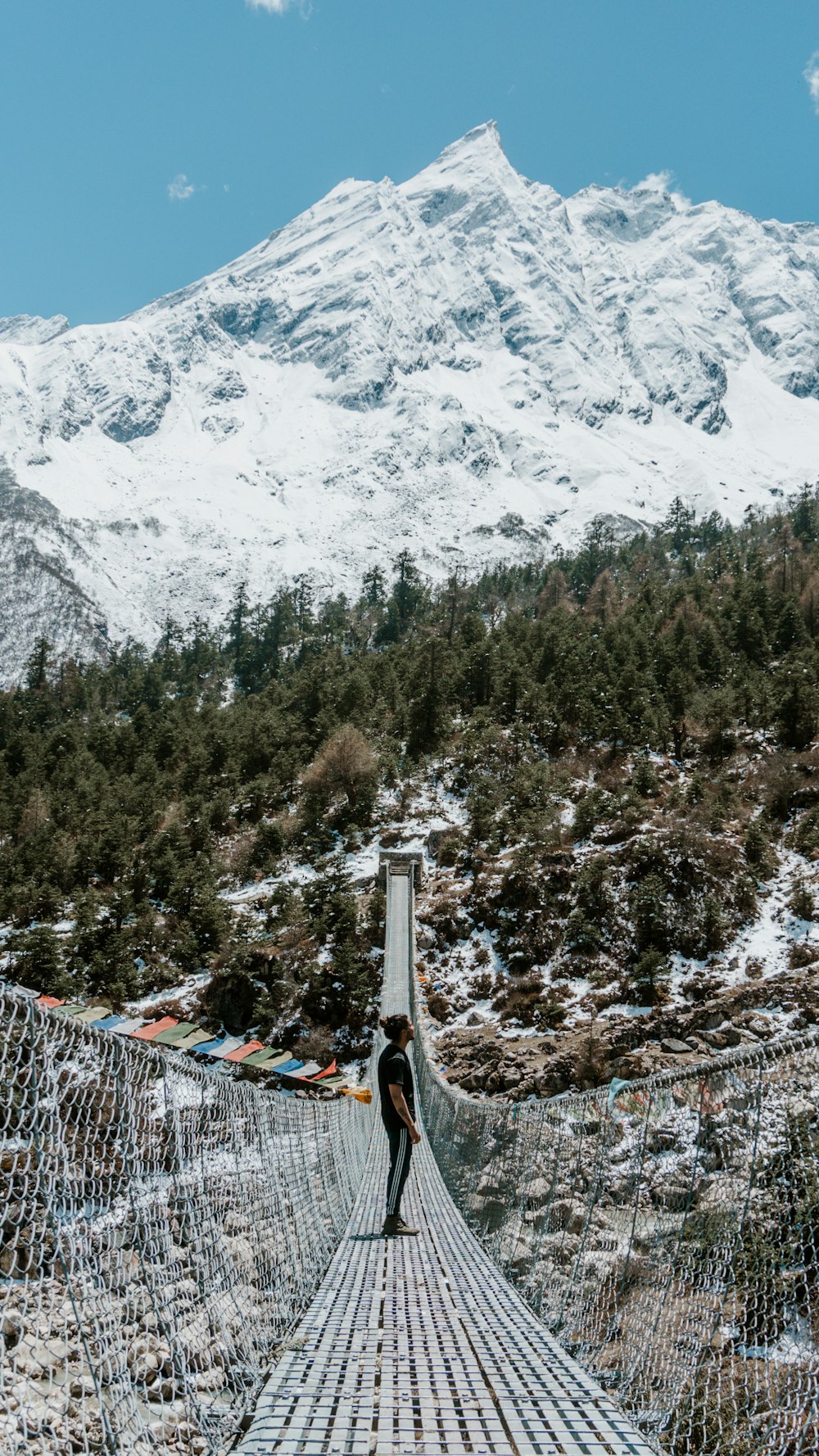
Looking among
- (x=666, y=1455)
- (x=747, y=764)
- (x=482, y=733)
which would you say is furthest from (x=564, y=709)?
(x=666, y=1455)

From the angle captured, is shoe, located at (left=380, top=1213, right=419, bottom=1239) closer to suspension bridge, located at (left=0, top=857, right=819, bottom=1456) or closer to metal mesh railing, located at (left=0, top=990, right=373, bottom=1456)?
suspension bridge, located at (left=0, top=857, right=819, bottom=1456)

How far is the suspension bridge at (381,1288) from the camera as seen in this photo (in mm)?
2588

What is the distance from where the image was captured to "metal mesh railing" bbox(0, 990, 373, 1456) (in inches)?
91.0

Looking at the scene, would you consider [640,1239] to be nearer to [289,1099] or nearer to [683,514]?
[289,1099]

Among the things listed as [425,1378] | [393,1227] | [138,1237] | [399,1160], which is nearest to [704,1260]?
[425,1378]

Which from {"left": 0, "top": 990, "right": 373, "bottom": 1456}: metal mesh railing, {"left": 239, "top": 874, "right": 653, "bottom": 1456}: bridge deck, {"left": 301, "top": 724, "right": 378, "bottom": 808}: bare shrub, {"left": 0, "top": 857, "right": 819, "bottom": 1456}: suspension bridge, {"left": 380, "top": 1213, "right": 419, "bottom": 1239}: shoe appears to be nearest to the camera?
{"left": 0, "top": 990, "right": 373, "bottom": 1456}: metal mesh railing

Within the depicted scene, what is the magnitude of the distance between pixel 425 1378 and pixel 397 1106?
2.35m

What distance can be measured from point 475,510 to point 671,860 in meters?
156

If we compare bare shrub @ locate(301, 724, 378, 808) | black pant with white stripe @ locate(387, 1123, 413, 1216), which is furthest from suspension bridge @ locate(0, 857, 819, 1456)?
bare shrub @ locate(301, 724, 378, 808)

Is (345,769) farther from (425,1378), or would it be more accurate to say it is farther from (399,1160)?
(425,1378)

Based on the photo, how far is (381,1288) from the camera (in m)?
4.87

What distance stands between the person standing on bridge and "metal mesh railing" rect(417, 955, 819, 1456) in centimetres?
94

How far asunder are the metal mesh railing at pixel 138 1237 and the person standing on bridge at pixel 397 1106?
736 millimetres

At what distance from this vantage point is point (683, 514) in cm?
10519
